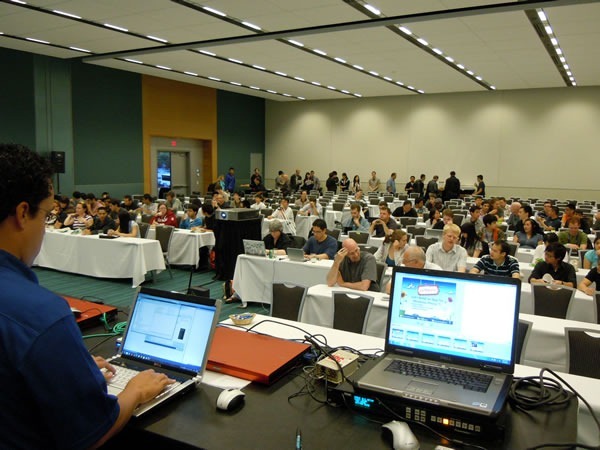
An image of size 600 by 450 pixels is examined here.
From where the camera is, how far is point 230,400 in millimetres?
1745

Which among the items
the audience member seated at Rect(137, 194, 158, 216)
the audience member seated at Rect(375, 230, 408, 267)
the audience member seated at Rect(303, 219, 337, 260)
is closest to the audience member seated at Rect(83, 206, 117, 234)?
the audience member seated at Rect(137, 194, 158, 216)

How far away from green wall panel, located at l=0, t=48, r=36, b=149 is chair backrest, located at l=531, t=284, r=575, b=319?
12.7 m

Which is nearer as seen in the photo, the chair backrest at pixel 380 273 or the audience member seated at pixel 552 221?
the chair backrest at pixel 380 273

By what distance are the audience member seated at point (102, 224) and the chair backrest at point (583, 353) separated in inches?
296

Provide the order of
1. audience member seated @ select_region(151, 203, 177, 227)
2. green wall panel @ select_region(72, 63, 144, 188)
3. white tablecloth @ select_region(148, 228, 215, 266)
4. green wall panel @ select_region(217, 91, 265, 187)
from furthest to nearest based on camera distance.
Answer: green wall panel @ select_region(217, 91, 265, 187), green wall panel @ select_region(72, 63, 144, 188), audience member seated @ select_region(151, 203, 177, 227), white tablecloth @ select_region(148, 228, 215, 266)

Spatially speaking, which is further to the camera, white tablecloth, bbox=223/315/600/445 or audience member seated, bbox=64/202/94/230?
audience member seated, bbox=64/202/94/230

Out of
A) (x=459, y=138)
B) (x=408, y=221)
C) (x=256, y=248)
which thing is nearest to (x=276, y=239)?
(x=256, y=248)

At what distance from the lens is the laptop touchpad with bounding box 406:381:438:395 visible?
5.60ft

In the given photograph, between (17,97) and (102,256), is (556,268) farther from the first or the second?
(17,97)

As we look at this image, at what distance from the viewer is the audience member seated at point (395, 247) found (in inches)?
222

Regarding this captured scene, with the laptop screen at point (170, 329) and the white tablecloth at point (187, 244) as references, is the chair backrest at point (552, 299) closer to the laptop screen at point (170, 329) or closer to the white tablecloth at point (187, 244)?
the laptop screen at point (170, 329)

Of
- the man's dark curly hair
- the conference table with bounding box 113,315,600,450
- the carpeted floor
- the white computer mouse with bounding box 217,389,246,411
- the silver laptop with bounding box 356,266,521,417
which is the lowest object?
the carpeted floor

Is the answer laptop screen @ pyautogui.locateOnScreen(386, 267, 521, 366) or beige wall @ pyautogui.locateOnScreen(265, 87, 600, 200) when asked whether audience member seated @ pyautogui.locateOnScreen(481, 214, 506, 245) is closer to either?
laptop screen @ pyautogui.locateOnScreen(386, 267, 521, 366)

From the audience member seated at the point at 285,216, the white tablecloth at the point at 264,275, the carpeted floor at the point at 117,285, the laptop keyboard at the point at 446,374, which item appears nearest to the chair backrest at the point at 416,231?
the audience member seated at the point at 285,216
